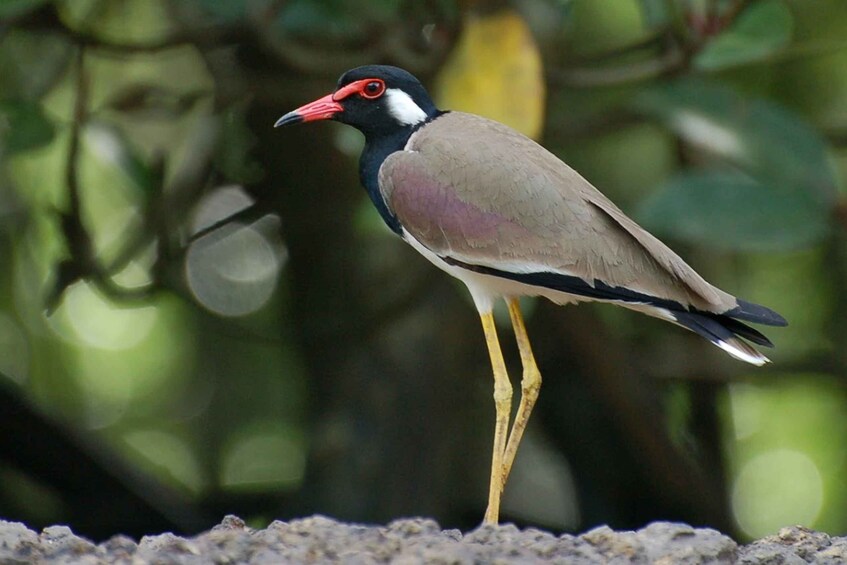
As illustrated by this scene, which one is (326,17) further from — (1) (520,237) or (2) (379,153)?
(1) (520,237)

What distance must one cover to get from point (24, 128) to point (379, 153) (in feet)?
5.46

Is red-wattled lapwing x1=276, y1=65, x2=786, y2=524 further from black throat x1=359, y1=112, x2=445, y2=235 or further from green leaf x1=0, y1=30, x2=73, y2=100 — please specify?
green leaf x1=0, y1=30, x2=73, y2=100

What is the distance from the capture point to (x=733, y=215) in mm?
5438

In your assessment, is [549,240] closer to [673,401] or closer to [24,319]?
[673,401]

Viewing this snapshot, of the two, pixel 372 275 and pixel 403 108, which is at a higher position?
pixel 372 275

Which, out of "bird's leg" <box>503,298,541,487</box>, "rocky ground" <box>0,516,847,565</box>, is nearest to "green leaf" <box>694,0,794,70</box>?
"bird's leg" <box>503,298,541,487</box>

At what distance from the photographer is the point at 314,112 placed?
4.75 m

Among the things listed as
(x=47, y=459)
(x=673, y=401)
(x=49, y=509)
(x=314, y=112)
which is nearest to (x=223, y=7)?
(x=314, y=112)

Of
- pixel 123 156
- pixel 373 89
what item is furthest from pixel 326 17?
pixel 373 89

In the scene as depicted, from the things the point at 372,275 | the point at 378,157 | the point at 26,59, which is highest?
the point at 26,59

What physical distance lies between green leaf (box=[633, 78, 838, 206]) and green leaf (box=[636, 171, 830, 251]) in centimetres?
10

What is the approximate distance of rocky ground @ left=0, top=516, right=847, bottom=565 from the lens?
3174 millimetres

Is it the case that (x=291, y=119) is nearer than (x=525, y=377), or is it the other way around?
(x=291, y=119)

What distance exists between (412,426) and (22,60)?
275cm
